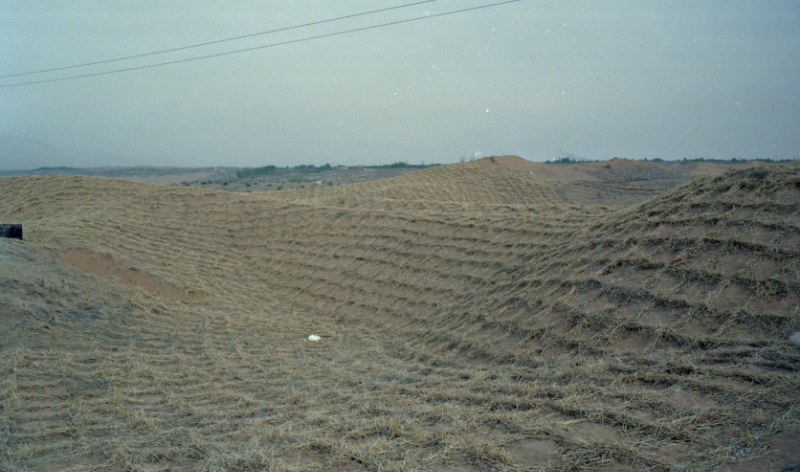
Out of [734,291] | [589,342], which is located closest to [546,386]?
[589,342]

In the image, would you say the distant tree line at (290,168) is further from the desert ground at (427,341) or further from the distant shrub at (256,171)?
the desert ground at (427,341)

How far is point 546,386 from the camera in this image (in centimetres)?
367

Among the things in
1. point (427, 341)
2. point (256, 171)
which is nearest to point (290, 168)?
point (256, 171)

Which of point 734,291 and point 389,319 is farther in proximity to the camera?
point 389,319

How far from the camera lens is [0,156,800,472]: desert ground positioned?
284 centimetres

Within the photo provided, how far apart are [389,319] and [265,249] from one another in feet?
15.4

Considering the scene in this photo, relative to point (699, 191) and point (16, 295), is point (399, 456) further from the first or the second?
point (16, 295)

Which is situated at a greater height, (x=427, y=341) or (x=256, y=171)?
(x=256, y=171)

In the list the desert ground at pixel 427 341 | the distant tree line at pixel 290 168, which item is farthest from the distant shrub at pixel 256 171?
the desert ground at pixel 427 341

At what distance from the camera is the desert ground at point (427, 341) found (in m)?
2.84

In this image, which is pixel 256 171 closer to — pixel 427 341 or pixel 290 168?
pixel 290 168

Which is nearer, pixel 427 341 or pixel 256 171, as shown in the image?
pixel 427 341

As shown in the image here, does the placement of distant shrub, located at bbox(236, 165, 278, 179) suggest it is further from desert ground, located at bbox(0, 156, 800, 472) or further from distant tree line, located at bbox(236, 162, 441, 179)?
desert ground, located at bbox(0, 156, 800, 472)

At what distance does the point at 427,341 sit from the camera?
6.22 meters
